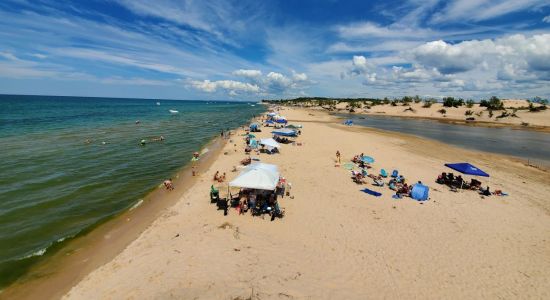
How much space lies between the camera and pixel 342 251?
10781mm

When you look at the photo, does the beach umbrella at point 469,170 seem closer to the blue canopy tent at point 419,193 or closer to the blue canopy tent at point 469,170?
the blue canopy tent at point 469,170

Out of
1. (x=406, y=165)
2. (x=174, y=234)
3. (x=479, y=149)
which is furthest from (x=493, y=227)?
(x=479, y=149)

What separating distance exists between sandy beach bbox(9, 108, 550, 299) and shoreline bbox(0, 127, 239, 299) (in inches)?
24.6

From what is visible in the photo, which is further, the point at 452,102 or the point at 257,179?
the point at 452,102

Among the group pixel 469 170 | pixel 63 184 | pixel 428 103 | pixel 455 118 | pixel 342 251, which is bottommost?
pixel 342 251

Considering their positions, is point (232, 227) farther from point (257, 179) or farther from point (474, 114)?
point (474, 114)

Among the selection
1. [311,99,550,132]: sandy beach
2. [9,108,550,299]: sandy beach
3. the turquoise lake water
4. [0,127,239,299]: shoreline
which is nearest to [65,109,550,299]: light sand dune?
[9,108,550,299]: sandy beach

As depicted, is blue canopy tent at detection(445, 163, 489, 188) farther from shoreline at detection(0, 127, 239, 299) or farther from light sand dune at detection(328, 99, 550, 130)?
light sand dune at detection(328, 99, 550, 130)

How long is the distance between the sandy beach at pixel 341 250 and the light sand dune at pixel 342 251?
0.05 meters

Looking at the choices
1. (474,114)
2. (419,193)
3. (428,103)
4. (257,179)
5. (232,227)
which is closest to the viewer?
(232,227)

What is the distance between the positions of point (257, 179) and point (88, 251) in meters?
8.00

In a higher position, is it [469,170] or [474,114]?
[474,114]

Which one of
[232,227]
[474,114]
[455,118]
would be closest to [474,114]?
[474,114]

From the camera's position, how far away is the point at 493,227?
43.8 ft
